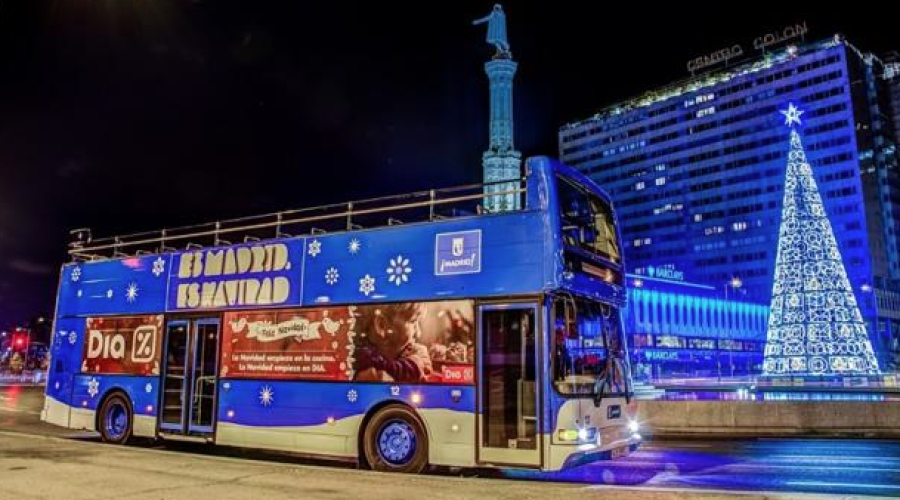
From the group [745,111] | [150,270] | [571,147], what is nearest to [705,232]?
[745,111]

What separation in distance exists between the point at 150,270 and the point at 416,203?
6.86 metres

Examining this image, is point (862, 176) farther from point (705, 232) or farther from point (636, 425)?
point (636, 425)

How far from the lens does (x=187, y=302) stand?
14078mm

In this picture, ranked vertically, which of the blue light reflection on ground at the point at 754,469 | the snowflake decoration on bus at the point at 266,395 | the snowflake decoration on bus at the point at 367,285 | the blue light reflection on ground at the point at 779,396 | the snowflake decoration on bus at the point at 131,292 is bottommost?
the blue light reflection on ground at the point at 754,469

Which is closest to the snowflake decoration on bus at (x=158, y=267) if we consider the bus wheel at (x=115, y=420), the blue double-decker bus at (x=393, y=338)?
the blue double-decker bus at (x=393, y=338)

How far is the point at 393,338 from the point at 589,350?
312 centimetres

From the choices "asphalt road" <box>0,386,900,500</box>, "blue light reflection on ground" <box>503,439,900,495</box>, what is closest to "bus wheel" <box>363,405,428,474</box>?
"asphalt road" <box>0,386,900,500</box>

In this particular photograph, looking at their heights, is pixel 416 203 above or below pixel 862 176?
below

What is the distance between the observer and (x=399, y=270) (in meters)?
11.4

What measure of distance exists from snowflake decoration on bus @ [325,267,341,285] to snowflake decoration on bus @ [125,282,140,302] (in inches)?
212

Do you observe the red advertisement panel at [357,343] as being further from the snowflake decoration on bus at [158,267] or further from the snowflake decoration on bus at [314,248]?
the snowflake decoration on bus at [158,267]

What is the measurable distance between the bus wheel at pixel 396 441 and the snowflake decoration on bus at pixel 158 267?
6431mm

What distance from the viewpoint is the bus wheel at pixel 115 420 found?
14391 mm

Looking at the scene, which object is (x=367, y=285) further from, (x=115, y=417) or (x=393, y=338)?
(x=115, y=417)
